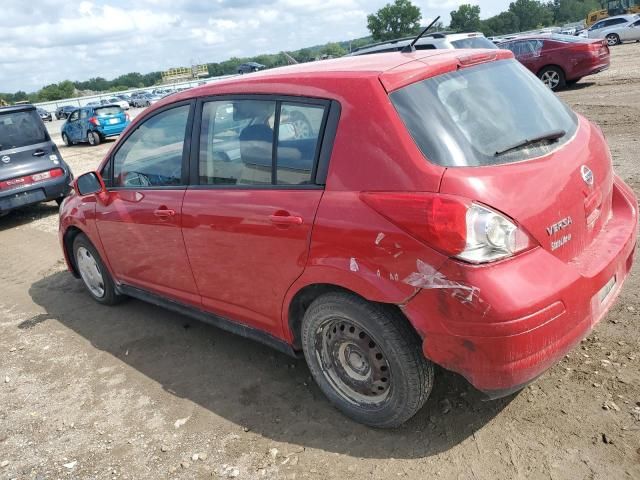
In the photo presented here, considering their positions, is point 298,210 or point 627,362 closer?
point 298,210

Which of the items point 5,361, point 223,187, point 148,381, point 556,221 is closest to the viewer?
point 556,221

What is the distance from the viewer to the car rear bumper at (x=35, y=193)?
350 inches

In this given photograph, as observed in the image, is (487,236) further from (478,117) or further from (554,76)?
(554,76)

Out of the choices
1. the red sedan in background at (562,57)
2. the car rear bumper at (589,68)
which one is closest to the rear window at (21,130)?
the red sedan in background at (562,57)

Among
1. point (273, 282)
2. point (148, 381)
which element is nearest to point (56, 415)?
point (148, 381)

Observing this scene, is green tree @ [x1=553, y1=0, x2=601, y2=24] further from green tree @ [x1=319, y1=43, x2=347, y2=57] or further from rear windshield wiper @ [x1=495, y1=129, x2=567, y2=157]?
rear windshield wiper @ [x1=495, y1=129, x2=567, y2=157]

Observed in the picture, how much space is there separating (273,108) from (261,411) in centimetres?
177

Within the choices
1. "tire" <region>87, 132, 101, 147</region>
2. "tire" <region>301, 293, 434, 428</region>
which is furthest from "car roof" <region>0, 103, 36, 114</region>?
"tire" <region>87, 132, 101, 147</region>

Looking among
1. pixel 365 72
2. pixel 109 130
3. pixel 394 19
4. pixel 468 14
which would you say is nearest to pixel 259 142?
pixel 365 72

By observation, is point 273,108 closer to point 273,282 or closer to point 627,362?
point 273,282

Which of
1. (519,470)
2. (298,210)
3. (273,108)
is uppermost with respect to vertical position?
(273,108)

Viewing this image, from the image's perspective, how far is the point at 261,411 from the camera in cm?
326

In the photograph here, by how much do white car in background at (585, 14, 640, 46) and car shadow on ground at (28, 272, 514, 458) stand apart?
108 feet

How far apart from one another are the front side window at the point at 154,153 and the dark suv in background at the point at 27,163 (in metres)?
5.68
